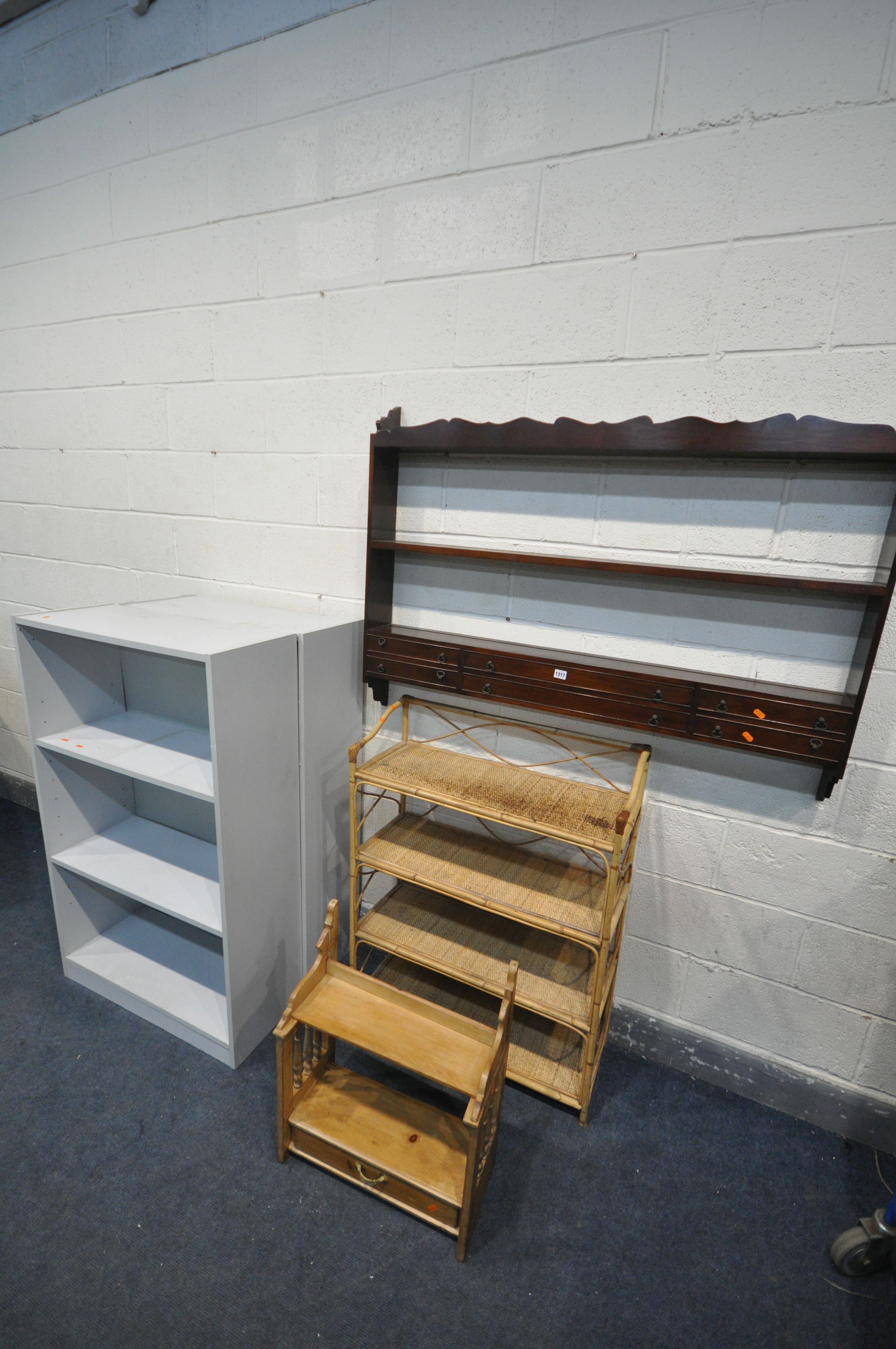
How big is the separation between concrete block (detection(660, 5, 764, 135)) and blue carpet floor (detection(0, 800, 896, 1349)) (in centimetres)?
232

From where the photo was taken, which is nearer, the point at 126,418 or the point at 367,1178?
the point at 367,1178

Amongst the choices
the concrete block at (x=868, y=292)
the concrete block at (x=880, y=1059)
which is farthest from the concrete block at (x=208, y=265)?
the concrete block at (x=880, y=1059)

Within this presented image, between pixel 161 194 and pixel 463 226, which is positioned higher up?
pixel 161 194

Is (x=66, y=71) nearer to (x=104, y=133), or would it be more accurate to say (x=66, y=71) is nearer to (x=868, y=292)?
(x=104, y=133)

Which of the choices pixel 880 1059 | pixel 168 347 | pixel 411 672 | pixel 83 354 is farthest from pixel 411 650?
pixel 83 354

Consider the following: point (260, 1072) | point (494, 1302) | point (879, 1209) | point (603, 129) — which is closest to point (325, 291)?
point (603, 129)

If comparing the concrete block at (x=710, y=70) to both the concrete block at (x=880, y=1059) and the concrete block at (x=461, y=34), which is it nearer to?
the concrete block at (x=461, y=34)

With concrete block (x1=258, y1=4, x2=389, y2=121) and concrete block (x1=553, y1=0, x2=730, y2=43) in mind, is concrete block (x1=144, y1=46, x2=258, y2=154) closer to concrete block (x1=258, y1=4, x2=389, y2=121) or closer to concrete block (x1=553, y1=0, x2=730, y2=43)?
concrete block (x1=258, y1=4, x2=389, y2=121)

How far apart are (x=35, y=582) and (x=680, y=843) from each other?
2664mm

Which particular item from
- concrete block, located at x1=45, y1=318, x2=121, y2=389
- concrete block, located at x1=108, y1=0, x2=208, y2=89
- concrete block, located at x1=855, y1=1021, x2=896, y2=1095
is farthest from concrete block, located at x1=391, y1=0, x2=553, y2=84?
concrete block, located at x1=855, y1=1021, x2=896, y2=1095

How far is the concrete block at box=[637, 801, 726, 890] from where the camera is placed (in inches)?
60.9

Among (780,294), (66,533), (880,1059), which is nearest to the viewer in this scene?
(780,294)

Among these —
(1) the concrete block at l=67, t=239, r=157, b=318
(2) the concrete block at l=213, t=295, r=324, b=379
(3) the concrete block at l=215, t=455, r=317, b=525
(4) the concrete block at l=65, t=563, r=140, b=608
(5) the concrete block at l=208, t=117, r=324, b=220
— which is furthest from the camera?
(4) the concrete block at l=65, t=563, r=140, b=608

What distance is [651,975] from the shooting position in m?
1.71
